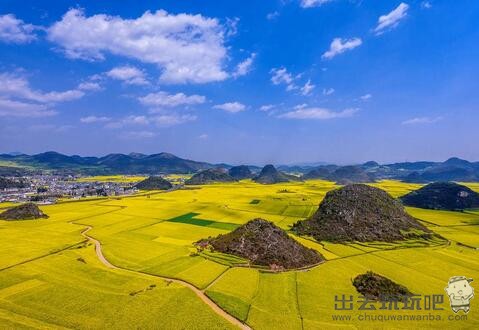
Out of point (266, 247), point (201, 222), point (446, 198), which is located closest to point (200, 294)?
point (266, 247)

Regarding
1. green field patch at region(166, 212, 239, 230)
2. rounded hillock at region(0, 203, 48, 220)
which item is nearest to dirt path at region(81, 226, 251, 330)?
green field patch at region(166, 212, 239, 230)

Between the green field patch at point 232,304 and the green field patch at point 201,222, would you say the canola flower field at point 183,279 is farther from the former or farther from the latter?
the green field patch at point 201,222

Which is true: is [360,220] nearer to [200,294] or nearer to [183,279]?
[183,279]

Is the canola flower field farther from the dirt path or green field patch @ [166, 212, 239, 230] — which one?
green field patch @ [166, 212, 239, 230]

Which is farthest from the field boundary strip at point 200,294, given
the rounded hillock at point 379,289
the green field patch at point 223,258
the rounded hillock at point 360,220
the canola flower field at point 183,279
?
the rounded hillock at point 360,220

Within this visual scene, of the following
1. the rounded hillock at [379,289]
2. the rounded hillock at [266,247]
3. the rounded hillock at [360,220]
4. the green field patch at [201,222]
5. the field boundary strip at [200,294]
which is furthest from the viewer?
the green field patch at [201,222]

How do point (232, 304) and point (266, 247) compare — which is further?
point (266, 247)
